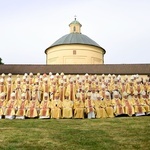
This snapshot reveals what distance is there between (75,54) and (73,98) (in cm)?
1918

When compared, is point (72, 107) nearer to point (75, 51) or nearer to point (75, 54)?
point (75, 54)

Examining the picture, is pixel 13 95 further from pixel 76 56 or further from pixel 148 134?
pixel 76 56

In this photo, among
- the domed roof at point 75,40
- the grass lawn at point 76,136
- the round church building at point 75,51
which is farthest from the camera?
the domed roof at point 75,40

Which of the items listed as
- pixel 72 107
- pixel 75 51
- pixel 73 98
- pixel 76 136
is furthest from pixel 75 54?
pixel 76 136

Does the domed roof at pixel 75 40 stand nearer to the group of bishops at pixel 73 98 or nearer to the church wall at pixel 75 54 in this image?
the church wall at pixel 75 54

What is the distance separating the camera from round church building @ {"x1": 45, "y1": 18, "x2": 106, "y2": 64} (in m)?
32.7

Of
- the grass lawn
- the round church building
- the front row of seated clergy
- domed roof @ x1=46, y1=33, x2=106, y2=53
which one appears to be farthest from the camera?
domed roof @ x1=46, y1=33, x2=106, y2=53

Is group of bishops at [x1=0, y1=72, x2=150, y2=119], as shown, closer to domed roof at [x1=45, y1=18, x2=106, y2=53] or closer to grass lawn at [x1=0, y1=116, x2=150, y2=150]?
grass lawn at [x1=0, y1=116, x2=150, y2=150]

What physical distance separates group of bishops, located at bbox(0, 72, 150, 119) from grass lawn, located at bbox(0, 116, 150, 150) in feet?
8.15

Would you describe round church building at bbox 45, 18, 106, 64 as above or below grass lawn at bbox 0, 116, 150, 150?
above

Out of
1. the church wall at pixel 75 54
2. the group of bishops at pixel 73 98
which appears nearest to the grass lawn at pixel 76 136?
the group of bishops at pixel 73 98

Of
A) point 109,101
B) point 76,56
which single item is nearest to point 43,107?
point 109,101

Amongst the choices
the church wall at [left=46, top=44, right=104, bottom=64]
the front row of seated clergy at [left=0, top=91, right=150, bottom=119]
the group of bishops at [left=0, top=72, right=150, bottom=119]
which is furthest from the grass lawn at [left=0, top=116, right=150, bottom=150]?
the church wall at [left=46, top=44, right=104, bottom=64]

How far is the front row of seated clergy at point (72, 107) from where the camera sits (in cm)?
1238
